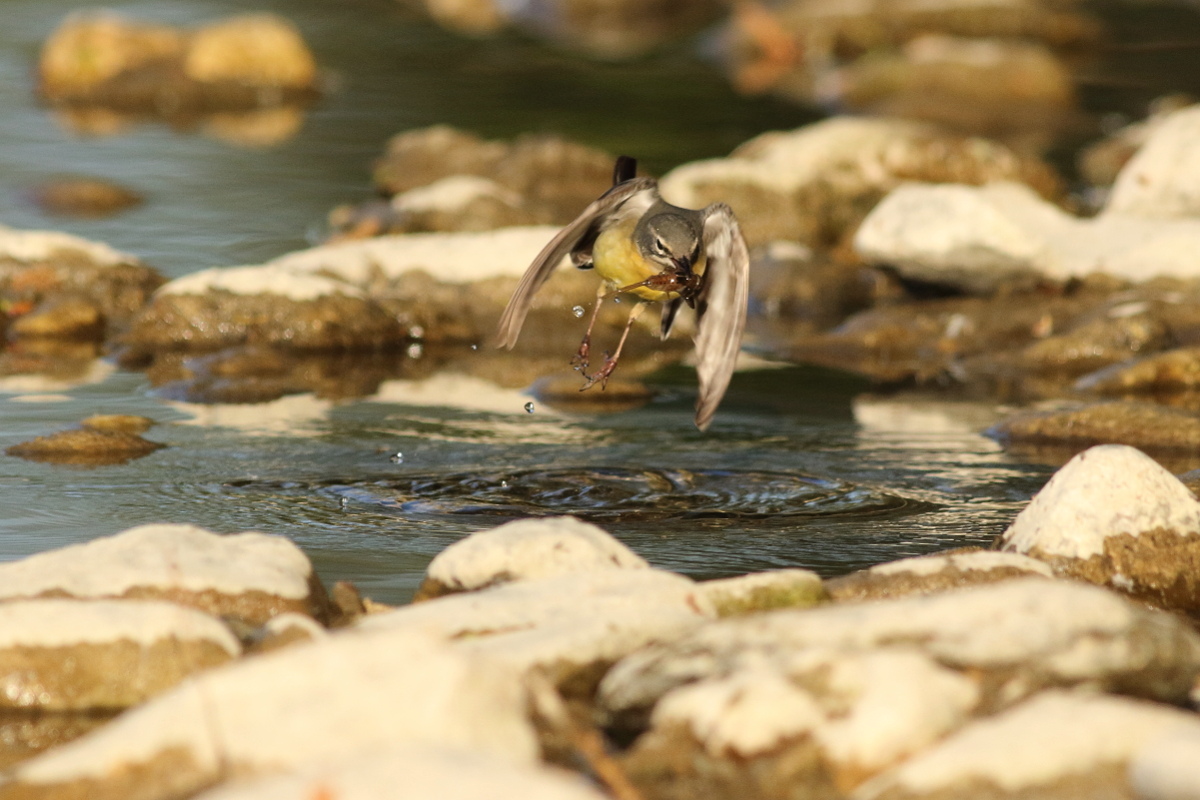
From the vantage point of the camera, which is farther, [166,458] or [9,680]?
[166,458]

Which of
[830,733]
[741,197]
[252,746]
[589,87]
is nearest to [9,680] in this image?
[252,746]

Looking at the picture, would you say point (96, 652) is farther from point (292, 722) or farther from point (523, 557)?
point (523, 557)

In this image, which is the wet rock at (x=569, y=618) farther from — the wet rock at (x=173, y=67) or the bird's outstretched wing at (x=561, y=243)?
the wet rock at (x=173, y=67)

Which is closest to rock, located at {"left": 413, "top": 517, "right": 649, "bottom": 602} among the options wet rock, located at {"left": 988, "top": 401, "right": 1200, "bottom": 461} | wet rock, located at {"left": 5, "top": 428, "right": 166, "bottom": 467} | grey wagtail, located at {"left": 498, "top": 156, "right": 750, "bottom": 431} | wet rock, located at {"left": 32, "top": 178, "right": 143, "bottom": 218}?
grey wagtail, located at {"left": 498, "top": 156, "right": 750, "bottom": 431}

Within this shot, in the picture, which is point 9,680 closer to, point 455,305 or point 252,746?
point 252,746

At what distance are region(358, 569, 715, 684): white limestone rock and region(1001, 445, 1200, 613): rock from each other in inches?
56.5

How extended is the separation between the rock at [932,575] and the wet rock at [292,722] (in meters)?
1.61

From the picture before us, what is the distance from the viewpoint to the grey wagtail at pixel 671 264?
5266 millimetres

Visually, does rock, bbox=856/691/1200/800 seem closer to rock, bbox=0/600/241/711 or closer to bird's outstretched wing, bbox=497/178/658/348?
rock, bbox=0/600/241/711

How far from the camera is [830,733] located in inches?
138

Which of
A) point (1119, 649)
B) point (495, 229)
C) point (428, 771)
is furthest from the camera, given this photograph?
point (495, 229)

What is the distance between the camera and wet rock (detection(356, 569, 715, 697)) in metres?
4.06

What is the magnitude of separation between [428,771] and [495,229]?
29.4 feet

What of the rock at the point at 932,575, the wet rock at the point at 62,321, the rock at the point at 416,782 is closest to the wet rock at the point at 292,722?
the rock at the point at 416,782
